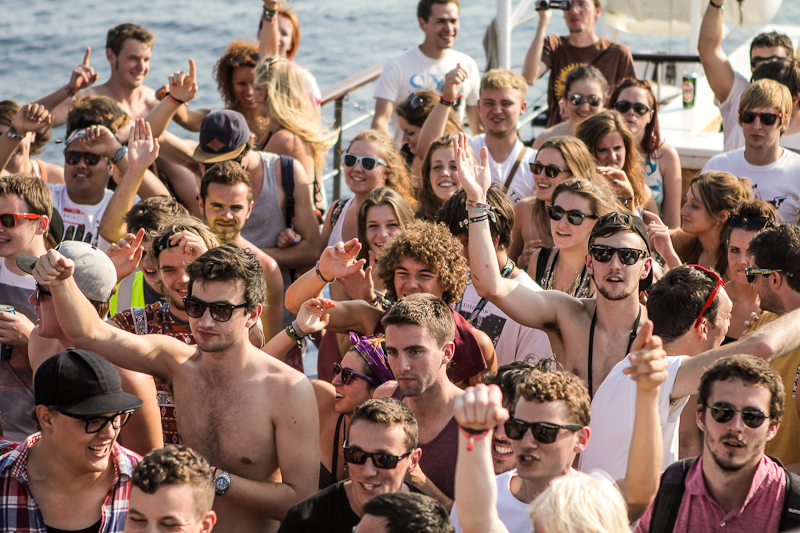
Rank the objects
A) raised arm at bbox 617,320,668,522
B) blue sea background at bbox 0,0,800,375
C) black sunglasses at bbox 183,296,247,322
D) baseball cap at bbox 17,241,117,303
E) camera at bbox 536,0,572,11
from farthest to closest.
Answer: blue sea background at bbox 0,0,800,375 → camera at bbox 536,0,572,11 → baseball cap at bbox 17,241,117,303 → black sunglasses at bbox 183,296,247,322 → raised arm at bbox 617,320,668,522

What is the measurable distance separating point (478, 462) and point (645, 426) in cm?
62

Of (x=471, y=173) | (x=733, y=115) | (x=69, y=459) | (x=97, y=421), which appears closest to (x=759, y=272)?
(x=471, y=173)

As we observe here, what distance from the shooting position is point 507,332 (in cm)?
424

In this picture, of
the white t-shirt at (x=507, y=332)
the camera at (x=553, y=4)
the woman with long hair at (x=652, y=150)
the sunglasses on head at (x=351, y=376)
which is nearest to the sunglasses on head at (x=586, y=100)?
the woman with long hair at (x=652, y=150)

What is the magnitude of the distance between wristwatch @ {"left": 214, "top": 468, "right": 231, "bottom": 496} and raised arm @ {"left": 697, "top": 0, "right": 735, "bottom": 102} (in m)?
5.04

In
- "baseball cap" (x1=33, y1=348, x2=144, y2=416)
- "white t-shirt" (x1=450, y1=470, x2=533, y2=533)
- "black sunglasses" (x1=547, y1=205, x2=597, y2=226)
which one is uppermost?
"black sunglasses" (x1=547, y1=205, x2=597, y2=226)

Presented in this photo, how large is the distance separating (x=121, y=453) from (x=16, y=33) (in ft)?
81.9

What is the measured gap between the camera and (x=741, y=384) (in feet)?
9.46

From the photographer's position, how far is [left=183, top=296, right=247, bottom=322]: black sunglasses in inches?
131

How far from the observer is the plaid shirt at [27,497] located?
9.68ft

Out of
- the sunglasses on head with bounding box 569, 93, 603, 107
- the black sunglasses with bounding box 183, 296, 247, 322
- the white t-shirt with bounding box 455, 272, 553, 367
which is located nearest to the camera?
the black sunglasses with bounding box 183, 296, 247, 322

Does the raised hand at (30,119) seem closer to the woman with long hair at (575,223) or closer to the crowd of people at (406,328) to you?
the crowd of people at (406,328)

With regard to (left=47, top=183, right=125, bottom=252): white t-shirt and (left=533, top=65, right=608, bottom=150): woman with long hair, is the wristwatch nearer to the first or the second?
(left=47, top=183, right=125, bottom=252): white t-shirt

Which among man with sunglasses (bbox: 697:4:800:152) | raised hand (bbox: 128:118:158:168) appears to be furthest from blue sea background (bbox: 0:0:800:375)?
raised hand (bbox: 128:118:158:168)
